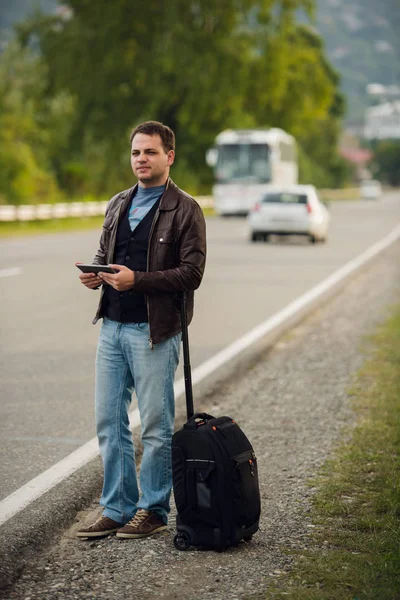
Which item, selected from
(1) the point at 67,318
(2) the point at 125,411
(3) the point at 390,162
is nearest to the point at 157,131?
(2) the point at 125,411

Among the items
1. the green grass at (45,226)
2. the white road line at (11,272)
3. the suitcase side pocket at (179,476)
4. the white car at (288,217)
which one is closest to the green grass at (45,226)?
the green grass at (45,226)

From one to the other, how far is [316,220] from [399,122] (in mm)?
72734

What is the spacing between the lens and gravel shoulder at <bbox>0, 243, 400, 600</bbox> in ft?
13.8

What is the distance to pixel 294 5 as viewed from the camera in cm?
5216

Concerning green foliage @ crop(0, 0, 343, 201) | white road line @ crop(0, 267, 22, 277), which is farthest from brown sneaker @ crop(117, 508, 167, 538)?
green foliage @ crop(0, 0, 343, 201)

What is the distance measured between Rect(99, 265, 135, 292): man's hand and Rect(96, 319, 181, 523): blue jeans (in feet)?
0.87

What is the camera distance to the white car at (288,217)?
26141 millimetres

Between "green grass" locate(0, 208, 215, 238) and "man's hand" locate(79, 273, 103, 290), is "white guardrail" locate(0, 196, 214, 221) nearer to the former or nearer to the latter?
"green grass" locate(0, 208, 215, 238)

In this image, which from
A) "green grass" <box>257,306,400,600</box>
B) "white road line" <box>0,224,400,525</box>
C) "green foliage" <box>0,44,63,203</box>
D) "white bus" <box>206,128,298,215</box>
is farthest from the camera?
"white bus" <box>206,128,298,215</box>

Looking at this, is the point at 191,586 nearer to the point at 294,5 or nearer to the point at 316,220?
the point at 316,220

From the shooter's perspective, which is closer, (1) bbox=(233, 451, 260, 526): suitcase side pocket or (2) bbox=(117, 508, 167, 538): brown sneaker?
(1) bbox=(233, 451, 260, 526): suitcase side pocket

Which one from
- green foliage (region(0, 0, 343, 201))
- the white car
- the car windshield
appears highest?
green foliage (region(0, 0, 343, 201))

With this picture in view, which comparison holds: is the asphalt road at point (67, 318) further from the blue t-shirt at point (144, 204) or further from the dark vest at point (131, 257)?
the blue t-shirt at point (144, 204)

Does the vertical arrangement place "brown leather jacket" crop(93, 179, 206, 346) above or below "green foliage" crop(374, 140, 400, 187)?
above
